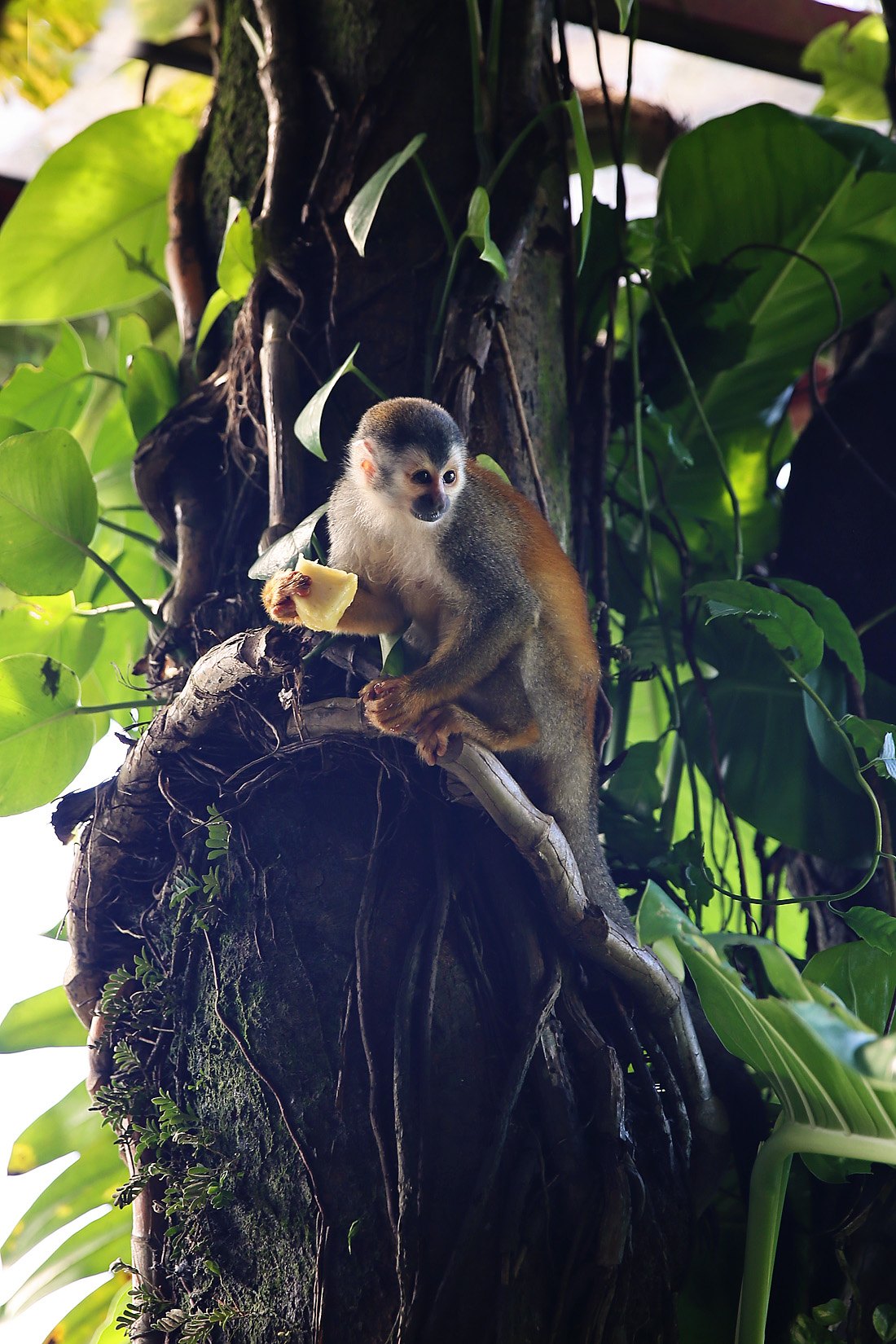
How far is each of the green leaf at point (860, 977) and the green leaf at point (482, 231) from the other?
3.46ft

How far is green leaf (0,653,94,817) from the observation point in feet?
5.35

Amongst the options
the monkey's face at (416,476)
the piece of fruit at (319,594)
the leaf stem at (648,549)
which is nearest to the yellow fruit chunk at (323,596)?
the piece of fruit at (319,594)

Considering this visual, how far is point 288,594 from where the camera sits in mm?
1290

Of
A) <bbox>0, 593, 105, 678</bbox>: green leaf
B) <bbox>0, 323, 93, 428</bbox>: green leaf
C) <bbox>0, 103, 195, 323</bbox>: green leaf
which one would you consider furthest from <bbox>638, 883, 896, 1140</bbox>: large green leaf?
<bbox>0, 103, 195, 323</bbox>: green leaf

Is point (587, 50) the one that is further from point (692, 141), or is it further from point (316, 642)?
point (316, 642)

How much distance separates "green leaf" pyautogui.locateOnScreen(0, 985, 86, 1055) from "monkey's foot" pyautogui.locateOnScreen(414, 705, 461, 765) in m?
1.10

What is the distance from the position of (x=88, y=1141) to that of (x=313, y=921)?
98cm

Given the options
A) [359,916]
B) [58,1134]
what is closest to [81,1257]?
[58,1134]

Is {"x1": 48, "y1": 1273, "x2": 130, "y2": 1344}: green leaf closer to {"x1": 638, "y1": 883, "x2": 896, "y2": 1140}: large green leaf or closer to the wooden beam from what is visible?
{"x1": 638, "y1": 883, "x2": 896, "y2": 1140}: large green leaf

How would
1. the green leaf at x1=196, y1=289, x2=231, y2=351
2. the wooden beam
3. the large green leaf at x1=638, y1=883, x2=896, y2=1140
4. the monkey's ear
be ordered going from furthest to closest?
the wooden beam < the green leaf at x1=196, y1=289, x2=231, y2=351 < the monkey's ear < the large green leaf at x1=638, y1=883, x2=896, y2=1140

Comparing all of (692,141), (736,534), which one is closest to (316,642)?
(736,534)

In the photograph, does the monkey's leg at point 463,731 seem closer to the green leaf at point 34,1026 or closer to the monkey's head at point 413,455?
the monkey's head at point 413,455

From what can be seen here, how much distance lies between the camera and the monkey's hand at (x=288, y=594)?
123 centimetres

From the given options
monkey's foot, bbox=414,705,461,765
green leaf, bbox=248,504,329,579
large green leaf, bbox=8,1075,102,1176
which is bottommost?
large green leaf, bbox=8,1075,102,1176
